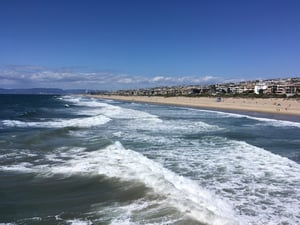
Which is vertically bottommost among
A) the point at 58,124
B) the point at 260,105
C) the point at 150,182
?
the point at 260,105

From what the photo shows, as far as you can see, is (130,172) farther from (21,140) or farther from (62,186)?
(21,140)

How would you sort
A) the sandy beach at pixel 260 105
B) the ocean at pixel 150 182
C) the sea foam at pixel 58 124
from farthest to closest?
the sandy beach at pixel 260 105, the sea foam at pixel 58 124, the ocean at pixel 150 182

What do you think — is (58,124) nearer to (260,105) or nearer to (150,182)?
(150,182)

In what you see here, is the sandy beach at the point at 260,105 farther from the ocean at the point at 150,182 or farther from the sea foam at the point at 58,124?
the ocean at the point at 150,182

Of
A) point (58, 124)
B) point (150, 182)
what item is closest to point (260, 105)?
point (58, 124)

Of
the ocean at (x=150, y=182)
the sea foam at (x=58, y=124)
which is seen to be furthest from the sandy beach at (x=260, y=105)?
the ocean at (x=150, y=182)

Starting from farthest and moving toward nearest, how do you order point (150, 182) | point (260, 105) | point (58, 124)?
1. point (260, 105)
2. point (58, 124)
3. point (150, 182)

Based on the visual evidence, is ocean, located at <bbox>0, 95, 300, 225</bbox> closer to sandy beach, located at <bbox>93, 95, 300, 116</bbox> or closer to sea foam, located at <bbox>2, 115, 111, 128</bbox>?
sea foam, located at <bbox>2, 115, 111, 128</bbox>

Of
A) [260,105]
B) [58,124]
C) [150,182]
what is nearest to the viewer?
[150,182]

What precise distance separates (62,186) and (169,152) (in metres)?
6.95

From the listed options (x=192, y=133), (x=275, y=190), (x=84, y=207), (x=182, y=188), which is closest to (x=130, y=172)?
(x=182, y=188)

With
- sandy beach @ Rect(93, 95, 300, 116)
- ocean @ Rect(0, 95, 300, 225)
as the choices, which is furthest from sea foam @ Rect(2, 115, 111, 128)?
sandy beach @ Rect(93, 95, 300, 116)

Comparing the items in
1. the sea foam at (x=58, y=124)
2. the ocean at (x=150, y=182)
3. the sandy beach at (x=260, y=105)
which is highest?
the ocean at (x=150, y=182)

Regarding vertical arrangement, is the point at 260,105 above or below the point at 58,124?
below
